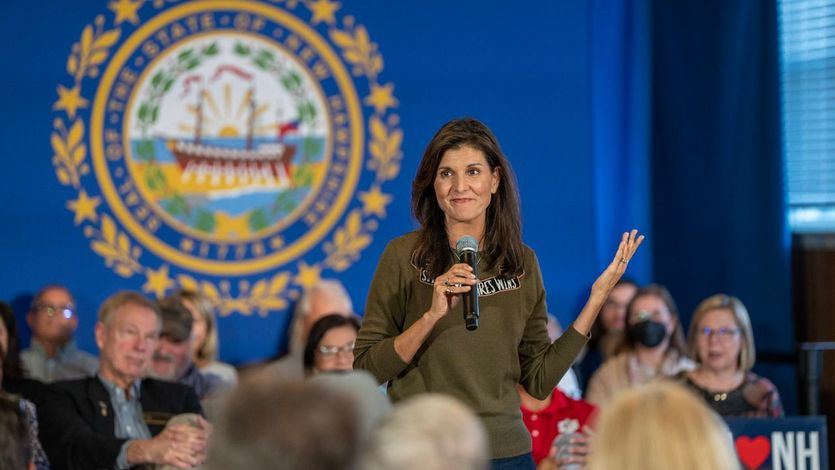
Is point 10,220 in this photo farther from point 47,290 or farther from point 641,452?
point 641,452

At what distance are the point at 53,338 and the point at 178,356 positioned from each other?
3.08 ft

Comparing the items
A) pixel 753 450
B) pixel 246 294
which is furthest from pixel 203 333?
pixel 753 450

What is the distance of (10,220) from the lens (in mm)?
6227

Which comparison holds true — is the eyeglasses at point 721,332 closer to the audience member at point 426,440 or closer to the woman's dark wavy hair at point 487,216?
the woman's dark wavy hair at point 487,216

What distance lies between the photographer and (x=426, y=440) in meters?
1.58

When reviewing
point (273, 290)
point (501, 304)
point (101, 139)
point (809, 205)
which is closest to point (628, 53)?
point (809, 205)

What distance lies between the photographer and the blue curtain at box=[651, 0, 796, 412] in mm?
6758

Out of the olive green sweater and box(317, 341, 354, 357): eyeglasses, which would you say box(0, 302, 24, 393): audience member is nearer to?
box(317, 341, 354, 357): eyeglasses

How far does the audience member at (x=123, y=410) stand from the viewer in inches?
155

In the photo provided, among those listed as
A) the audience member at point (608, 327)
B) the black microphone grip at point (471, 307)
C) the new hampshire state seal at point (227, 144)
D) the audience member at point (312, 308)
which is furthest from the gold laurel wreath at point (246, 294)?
the black microphone grip at point (471, 307)

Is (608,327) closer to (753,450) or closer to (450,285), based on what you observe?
(753,450)

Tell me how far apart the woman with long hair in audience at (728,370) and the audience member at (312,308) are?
1.69m

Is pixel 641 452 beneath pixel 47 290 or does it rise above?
beneath

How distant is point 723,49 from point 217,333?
128 inches
